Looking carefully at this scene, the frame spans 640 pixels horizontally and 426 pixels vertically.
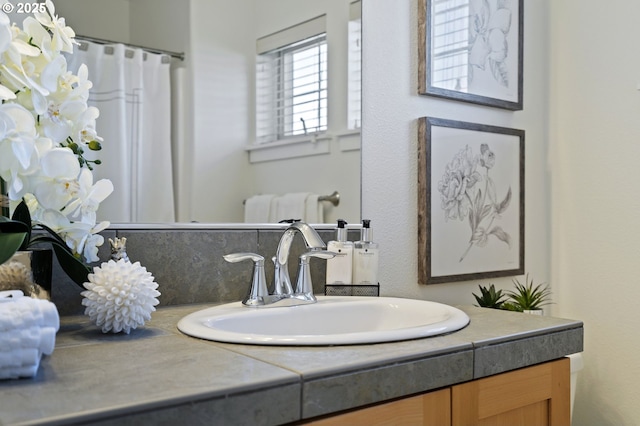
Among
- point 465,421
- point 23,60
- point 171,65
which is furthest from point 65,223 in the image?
point 465,421

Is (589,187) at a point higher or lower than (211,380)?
higher

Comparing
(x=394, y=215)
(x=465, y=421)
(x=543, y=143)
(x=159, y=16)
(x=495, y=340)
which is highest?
(x=159, y=16)

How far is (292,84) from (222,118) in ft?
0.70

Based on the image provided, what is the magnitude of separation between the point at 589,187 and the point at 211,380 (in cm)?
Answer: 166

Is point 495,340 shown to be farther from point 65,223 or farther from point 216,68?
point 216,68

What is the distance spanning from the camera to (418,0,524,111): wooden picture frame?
176 centimetres

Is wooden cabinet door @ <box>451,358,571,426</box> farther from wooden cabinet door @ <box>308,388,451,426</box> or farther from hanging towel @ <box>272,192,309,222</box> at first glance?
hanging towel @ <box>272,192,309,222</box>

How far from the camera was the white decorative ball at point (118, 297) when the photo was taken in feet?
3.28

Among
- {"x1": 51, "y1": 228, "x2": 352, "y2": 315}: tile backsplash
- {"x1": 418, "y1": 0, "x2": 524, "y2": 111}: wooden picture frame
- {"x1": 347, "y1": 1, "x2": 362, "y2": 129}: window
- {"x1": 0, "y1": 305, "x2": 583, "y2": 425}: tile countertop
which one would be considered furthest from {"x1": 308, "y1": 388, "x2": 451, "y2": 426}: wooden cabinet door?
{"x1": 418, "y1": 0, "x2": 524, "y2": 111}: wooden picture frame

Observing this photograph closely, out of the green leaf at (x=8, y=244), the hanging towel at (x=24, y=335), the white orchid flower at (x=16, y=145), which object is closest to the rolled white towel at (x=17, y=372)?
the hanging towel at (x=24, y=335)

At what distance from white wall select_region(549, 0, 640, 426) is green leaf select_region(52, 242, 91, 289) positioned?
159 cm

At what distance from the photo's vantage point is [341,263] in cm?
147

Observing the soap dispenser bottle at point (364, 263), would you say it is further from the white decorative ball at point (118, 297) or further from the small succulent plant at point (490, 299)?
the white decorative ball at point (118, 297)

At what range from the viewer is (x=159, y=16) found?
1352mm
